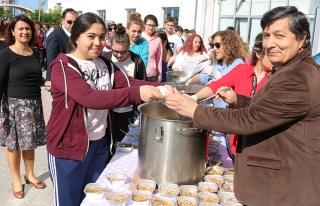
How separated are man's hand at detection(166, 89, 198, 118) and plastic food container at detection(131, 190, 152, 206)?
0.44 meters

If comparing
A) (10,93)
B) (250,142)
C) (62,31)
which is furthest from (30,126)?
(250,142)

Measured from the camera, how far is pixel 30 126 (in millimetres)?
2871

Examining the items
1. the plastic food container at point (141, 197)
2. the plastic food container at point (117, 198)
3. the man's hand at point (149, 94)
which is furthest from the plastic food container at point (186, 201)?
the man's hand at point (149, 94)

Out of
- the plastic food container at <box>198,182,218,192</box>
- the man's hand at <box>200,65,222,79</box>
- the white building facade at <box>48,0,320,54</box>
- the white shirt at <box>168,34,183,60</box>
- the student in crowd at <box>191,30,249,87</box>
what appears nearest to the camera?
the plastic food container at <box>198,182,218,192</box>

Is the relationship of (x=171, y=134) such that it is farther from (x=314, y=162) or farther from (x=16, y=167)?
(x=16, y=167)

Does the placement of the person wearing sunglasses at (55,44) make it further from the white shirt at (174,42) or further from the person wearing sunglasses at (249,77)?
the white shirt at (174,42)

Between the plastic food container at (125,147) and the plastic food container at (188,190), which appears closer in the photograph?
the plastic food container at (188,190)

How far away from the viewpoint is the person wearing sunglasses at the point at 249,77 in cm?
222

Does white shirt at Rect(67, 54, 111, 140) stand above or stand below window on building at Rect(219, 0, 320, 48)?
below

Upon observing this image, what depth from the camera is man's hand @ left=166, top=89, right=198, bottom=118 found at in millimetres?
1414

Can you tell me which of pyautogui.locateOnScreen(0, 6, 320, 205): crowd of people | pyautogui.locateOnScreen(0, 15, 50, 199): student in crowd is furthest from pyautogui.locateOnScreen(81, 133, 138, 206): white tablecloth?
pyautogui.locateOnScreen(0, 15, 50, 199): student in crowd

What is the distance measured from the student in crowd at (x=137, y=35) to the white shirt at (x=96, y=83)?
1857 millimetres

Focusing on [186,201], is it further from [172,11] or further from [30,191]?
[172,11]

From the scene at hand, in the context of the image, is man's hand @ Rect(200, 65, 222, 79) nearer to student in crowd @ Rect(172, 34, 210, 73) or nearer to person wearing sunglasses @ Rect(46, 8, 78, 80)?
person wearing sunglasses @ Rect(46, 8, 78, 80)
